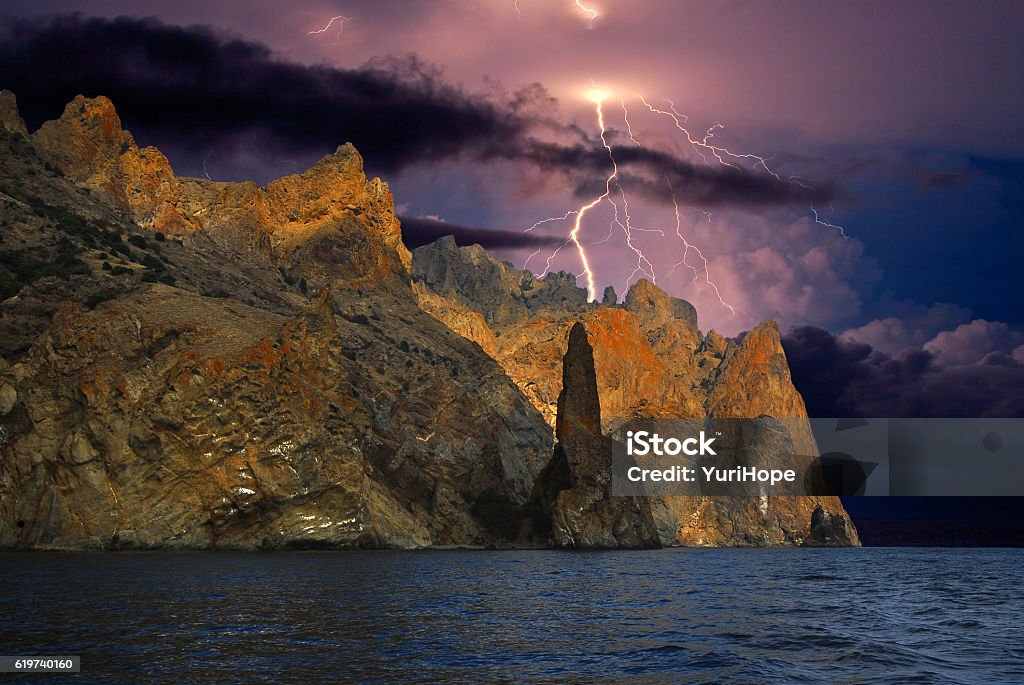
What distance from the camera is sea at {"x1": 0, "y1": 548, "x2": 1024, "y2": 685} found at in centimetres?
3353

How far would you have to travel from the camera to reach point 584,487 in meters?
178

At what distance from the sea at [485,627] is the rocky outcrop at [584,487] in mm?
87866

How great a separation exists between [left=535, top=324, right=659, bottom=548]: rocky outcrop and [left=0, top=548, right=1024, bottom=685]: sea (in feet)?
288

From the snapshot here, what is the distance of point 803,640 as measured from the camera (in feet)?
142

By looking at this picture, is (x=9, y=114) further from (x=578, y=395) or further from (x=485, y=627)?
(x=485, y=627)

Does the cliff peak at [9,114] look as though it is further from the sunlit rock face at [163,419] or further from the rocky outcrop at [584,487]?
the rocky outcrop at [584,487]

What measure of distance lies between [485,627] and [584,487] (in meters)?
131

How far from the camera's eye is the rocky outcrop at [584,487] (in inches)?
6939

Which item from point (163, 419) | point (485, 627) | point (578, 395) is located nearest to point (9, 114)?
point (163, 419)

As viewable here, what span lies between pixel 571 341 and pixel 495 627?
150613mm

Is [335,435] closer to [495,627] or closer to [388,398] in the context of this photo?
[388,398]

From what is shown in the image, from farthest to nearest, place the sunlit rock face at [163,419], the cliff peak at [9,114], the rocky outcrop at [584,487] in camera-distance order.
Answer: the cliff peak at [9,114]
the rocky outcrop at [584,487]
the sunlit rock face at [163,419]

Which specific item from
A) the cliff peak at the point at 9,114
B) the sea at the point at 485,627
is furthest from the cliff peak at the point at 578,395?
the cliff peak at the point at 9,114

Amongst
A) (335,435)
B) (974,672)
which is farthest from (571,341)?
(974,672)
